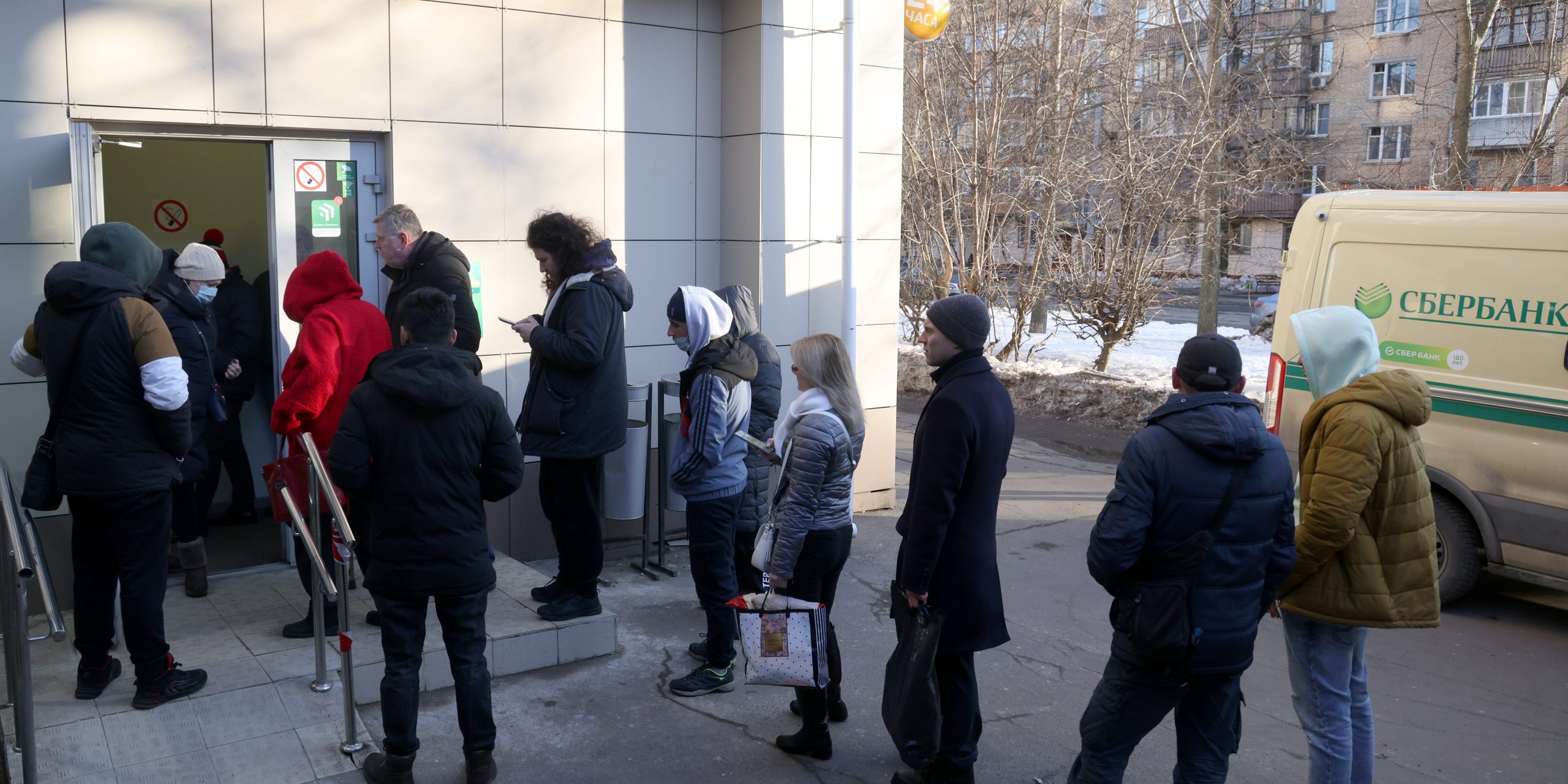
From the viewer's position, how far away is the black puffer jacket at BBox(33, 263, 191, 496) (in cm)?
406

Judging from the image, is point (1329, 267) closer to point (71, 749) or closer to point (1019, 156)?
point (71, 749)

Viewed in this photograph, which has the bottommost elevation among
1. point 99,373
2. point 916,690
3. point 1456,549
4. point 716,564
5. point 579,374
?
point 1456,549

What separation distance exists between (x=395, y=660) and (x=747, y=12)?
4.82m

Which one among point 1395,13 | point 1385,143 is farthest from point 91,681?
point 1385,143

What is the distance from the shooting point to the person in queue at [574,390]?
5.22m

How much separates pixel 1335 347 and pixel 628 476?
3.84 m

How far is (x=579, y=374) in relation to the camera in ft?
17.5

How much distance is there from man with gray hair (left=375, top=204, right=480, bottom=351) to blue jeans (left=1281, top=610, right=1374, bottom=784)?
12.0 ft

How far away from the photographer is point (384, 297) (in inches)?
248

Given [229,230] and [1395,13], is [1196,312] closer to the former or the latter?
[1395,13]

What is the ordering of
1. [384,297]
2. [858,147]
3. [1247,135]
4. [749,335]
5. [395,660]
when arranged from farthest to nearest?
[1247,135], [858,147], [384,297], [749,335], [395,660]

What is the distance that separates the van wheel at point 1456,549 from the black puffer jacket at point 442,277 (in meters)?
5.26

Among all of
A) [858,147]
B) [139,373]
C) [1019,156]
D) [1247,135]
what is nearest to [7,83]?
[139,373]

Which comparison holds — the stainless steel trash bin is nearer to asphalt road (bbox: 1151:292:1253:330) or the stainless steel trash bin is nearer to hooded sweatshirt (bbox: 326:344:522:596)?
hooded sweatshirt (bbox: 326:344:522:596)
